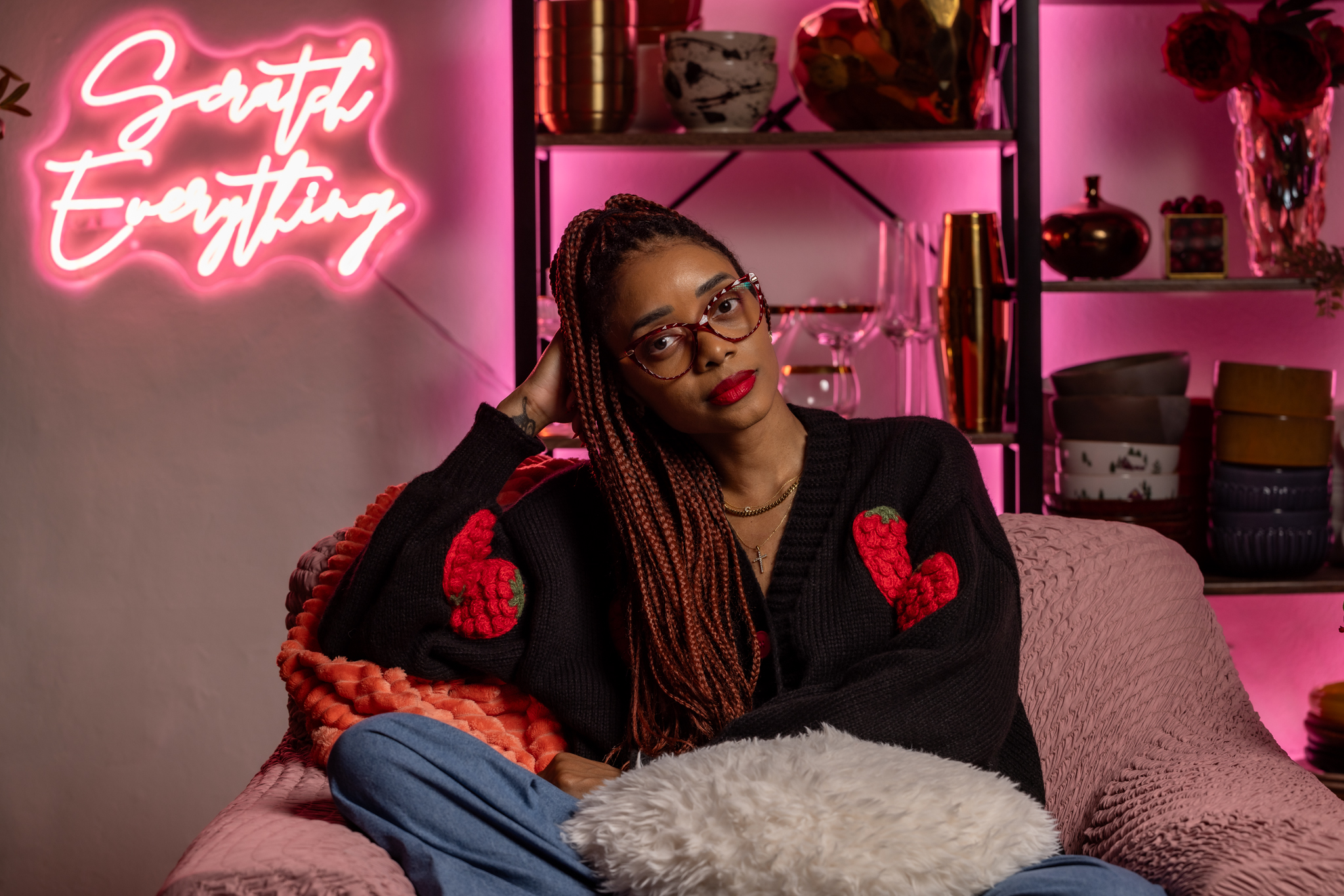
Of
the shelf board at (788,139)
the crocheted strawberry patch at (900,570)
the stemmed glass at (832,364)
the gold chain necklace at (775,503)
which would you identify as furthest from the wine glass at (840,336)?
the crocheted strawberry patch at (900,570)

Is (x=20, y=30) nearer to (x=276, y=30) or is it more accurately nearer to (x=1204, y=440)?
(x=276, y=30)

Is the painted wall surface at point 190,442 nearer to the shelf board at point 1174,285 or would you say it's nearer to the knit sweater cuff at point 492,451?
the knit sweater cuff at point 492,451

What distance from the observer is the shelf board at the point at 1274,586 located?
7.22 ft

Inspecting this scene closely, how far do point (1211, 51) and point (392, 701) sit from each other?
1829 millimetres

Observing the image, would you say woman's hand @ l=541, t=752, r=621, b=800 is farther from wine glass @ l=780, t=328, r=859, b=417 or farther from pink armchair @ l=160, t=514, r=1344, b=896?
wine glass @ l=780, t=328, r=859, b=417

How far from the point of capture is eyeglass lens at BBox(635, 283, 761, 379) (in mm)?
1479

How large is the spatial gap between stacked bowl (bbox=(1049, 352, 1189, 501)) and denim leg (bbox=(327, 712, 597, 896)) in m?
1.38

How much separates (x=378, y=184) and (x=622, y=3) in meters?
0.69

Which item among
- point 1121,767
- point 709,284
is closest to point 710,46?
point 709,284

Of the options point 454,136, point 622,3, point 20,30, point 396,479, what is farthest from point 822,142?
point 20,30

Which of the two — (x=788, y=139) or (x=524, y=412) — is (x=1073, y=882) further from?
(x=788, y=139)

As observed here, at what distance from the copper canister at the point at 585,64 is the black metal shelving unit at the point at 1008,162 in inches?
1.3

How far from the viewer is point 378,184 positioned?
259 cm

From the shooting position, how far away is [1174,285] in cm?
222
